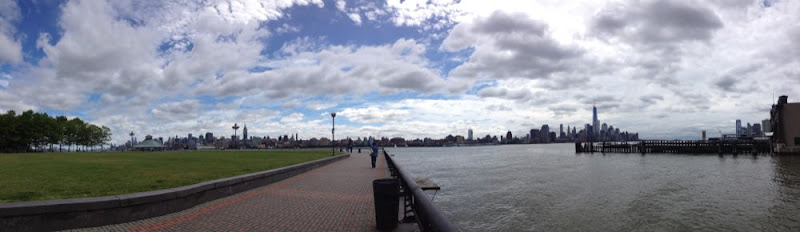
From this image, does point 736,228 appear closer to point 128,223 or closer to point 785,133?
point 128,223

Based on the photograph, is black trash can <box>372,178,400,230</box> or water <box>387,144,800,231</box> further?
water <box>387,144,800,231</box>

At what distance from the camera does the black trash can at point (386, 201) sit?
7.26 m

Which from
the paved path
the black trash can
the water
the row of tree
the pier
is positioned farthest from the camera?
the pier

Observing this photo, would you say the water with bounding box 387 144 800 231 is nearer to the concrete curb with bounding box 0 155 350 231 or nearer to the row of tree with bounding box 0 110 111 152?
the concrete curb with bounding box 0 155 350 231

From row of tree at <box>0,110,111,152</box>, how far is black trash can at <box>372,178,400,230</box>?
83297mm

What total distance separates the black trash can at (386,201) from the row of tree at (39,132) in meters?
83.3

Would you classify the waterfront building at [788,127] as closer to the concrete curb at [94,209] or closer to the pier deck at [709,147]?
the pier deck at [709,147]

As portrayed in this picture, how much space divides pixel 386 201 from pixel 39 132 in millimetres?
90330

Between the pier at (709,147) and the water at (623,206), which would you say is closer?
the water at (623,206)

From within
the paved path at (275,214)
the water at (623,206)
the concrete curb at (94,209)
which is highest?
the concrete curb at (94,209)

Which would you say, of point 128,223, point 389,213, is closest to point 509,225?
point 389,213

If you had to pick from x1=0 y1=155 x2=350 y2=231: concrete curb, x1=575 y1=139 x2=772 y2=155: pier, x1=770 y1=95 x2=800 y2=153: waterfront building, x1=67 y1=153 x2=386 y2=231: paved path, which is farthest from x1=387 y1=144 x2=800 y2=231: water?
x1=575 y1=139 x2=772 y2=155: pier

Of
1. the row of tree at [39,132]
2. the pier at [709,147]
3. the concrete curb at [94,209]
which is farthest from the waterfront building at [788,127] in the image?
the row of tree at [39,132]

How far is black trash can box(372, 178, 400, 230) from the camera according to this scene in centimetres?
726
